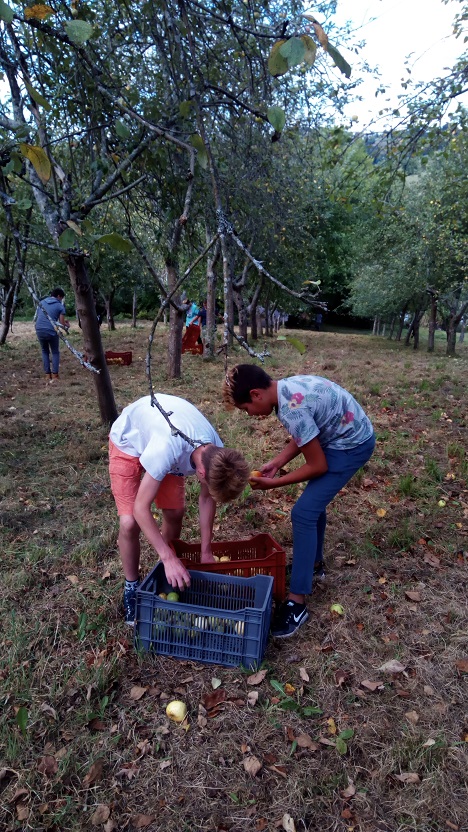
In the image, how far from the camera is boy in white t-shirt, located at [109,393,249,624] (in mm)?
2299

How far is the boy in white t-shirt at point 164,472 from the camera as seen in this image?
2299 millimetres

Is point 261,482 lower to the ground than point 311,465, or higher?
lower

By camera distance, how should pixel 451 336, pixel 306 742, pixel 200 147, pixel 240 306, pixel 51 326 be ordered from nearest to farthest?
pixel 200 147 → pixel 306 742 → pixel 240 306 → pixel 51 326 → pixel 451 336

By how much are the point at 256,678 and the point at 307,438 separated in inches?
48.6

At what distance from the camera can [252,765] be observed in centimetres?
211

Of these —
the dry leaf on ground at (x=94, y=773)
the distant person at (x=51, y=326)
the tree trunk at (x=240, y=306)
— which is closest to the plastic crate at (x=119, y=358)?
the distant person at (x=51, y=326)

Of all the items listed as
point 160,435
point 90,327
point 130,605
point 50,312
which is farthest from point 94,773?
point 50,312

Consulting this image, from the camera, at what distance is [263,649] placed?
261 centimetres

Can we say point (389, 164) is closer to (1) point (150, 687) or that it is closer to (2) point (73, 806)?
(1) point (150, 687)

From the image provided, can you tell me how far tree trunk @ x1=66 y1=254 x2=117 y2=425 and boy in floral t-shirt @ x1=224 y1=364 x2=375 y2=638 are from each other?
2967 millimetres

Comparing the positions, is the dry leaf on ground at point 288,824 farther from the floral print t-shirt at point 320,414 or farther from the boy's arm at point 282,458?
the boy's arm at point 282,458

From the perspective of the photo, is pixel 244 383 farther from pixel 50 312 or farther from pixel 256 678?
pixel 50 312

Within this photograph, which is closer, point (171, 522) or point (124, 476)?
point (124, 476)

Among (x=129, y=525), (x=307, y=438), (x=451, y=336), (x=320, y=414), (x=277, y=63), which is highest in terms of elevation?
(x=277, y=63)
